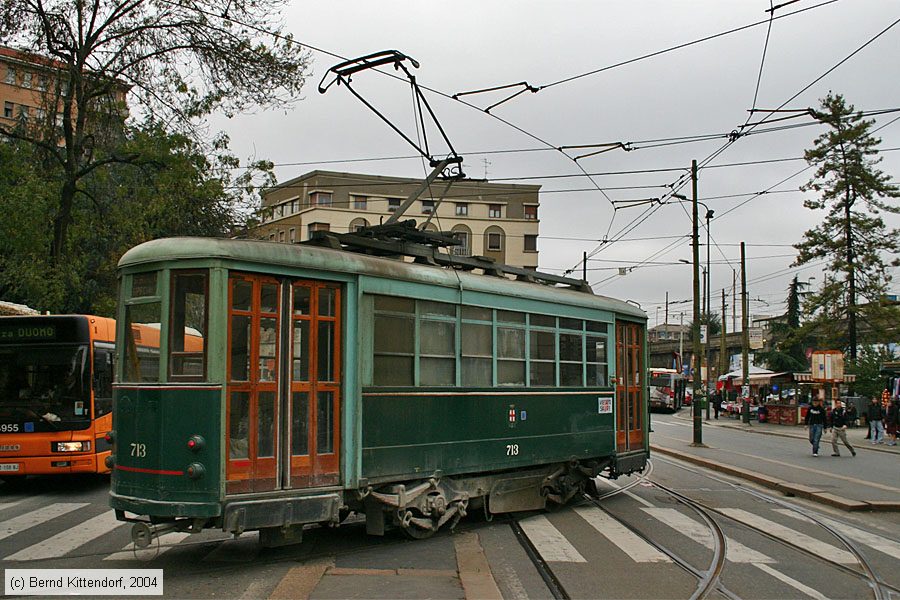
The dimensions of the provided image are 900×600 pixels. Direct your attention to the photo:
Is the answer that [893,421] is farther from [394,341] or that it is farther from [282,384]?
[282,384]

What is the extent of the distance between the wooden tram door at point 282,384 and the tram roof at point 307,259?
202 mm

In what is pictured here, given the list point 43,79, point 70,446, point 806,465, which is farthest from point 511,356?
point 43,79

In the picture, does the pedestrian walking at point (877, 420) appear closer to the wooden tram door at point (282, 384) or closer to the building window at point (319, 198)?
the wooden tram door at point (282, 384)

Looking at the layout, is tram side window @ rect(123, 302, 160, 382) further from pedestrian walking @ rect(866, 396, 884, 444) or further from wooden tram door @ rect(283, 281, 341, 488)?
pedestrian walking @ rect(866, 396, 884, 444)

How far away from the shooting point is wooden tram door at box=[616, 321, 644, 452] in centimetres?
1296

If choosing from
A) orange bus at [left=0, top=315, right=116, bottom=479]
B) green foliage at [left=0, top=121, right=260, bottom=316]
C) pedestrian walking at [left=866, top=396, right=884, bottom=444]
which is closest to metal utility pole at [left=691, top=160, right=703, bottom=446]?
pedestrian walking at [left=866, top=396, right=884, bottom=444]

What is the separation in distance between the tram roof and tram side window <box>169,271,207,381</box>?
0.23 m

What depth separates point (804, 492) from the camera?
13.9m

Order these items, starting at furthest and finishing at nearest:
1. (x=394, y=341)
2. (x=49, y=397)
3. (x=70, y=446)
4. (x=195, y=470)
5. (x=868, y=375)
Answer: (x=868, y=375)
(x=49, y=397)
(x=70, y=446)
(x=394, y=341)
(x=195, y=470)

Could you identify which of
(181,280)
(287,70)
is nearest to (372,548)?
(181,280)

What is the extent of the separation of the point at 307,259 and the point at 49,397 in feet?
23.5

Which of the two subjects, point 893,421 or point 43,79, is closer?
point 43,79

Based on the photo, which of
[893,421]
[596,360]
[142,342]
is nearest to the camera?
[142,342]

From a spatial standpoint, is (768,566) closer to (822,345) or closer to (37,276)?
(37,276)
